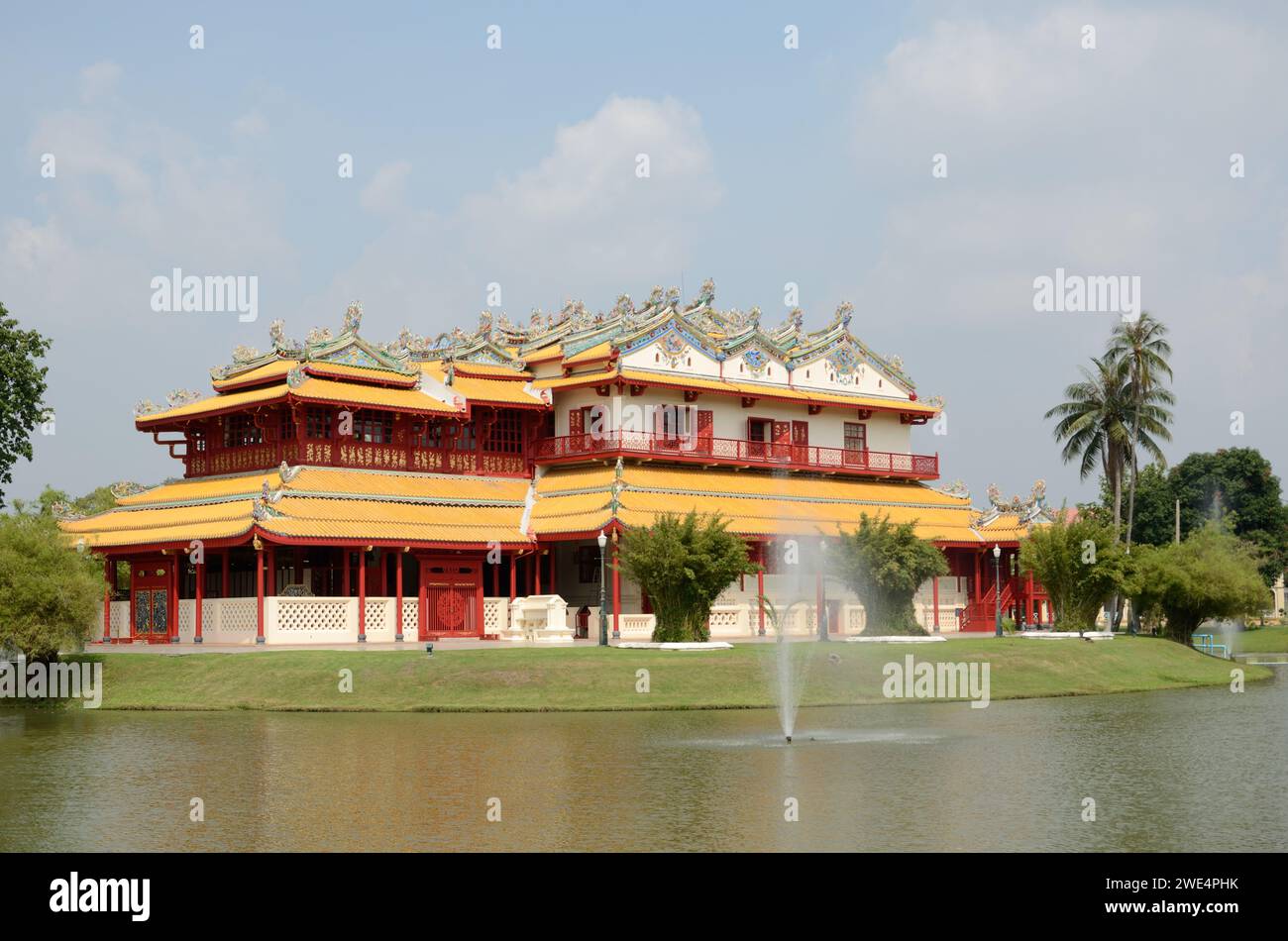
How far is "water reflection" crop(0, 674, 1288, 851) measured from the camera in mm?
17828

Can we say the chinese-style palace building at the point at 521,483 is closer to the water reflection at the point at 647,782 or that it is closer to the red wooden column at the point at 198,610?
the red wooden column at the point at 198,610

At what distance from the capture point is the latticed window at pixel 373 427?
51.8 metres

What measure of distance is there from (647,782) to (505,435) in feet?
115

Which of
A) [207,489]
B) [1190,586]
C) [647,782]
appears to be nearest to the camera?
[647,782]

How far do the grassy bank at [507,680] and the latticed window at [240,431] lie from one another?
43.2ft

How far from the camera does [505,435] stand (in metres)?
56.4

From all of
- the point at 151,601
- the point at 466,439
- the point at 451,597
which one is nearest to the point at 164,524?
the point at 151,601

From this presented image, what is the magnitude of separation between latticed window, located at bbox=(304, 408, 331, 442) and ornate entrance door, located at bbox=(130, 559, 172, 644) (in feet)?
20.7

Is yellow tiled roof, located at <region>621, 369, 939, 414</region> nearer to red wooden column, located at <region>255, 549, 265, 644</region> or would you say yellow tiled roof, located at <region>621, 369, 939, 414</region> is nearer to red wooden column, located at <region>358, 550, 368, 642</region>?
red wooden column, located at <region>358, 550, 368, 642</region>

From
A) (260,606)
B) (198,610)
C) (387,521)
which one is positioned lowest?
(198,610)

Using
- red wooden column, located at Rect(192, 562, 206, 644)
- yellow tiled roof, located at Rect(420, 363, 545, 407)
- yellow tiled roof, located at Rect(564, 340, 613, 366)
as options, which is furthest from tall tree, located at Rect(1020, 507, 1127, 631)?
red wooden column, located at Rect(192, 562, 206, 644)

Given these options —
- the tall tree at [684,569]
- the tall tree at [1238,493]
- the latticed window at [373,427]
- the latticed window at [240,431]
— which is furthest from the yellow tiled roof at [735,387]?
the tall tree at [1238,493]

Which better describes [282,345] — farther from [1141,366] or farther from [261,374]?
[1141,366]
